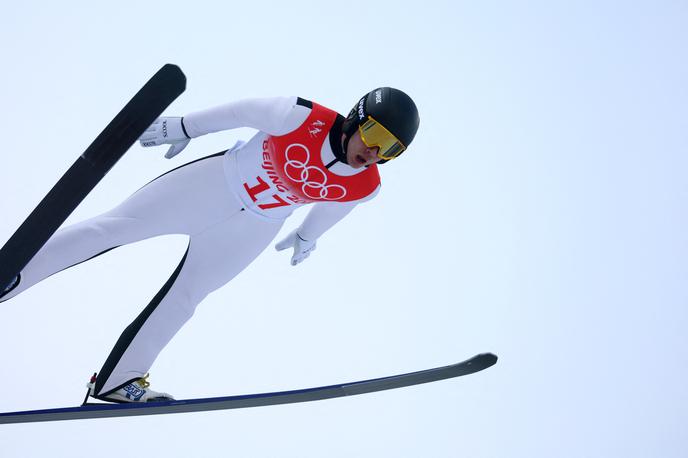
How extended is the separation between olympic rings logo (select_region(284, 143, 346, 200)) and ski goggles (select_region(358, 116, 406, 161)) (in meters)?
0.19

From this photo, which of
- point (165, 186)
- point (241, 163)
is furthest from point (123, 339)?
point (241, 163)

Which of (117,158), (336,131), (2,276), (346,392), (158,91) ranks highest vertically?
(336,131)

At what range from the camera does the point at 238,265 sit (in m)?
2.14

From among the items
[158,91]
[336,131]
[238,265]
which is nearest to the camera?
[158,91]

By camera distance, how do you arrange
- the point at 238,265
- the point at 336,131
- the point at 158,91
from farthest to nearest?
the point at 238,265 → the point at 336,131 → the point at 158,91

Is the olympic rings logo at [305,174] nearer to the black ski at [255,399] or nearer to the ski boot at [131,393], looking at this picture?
the black ski at [255,399]

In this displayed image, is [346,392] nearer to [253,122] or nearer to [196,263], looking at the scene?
[196,263]

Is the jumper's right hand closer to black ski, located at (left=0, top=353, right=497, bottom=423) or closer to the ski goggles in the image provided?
the ski goggles

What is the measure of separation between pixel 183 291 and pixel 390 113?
802mm

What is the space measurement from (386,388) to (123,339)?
0.77 meters

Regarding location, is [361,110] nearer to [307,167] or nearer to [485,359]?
[307,167]

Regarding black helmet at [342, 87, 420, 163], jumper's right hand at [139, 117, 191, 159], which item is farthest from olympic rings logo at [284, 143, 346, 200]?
jumper's right hand at [139, 117, 191, 159]

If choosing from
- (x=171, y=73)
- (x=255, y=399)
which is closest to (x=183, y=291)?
(x=255, y=399)

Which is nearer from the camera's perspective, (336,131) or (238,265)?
(336,131)
